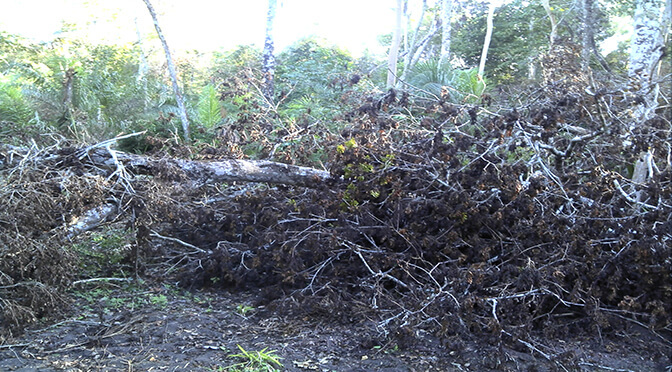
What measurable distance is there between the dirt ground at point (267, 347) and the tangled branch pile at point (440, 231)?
0.42 ft

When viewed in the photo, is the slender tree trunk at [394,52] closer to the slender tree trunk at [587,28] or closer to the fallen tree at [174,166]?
the slender tree trunk at [587,28]

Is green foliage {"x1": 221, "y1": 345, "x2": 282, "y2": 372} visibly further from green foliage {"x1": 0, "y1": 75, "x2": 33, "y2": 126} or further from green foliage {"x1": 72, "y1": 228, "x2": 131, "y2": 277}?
green foliage {"x1": 0, "y1": 75, "x2": 33, "y2": 126}

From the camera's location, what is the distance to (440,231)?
4.70m

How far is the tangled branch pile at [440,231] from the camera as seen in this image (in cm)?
406

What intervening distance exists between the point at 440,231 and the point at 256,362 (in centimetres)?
193

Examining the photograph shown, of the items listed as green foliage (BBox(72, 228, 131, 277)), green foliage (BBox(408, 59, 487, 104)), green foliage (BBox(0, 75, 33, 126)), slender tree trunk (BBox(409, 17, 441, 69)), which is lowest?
green foliage (BBox(72, 228, 131, 277))

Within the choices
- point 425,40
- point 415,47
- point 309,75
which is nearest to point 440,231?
point 309,75

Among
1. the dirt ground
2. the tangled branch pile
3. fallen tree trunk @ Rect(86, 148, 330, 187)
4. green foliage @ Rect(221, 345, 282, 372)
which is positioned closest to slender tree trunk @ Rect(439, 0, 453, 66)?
the tangled branch pile

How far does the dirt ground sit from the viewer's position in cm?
354

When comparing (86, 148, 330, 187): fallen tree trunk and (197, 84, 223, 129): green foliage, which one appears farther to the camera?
(197, 84, 223, 129): green foliage

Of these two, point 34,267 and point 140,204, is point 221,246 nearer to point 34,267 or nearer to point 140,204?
point 140,204

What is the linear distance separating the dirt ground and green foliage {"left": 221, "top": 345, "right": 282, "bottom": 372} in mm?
56

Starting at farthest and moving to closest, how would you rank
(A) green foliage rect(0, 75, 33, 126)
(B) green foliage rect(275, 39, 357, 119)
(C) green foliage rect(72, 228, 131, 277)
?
1. (B) green foliage rect(275, 39, 357, 119)
2. (A) green foliage rect(0, 75, 33, 126)
3. (C) green foliage rect(72, 228, 131, 277)

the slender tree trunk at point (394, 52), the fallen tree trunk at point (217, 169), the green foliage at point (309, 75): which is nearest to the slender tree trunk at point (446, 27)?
the green foliage at point (309, 75)
